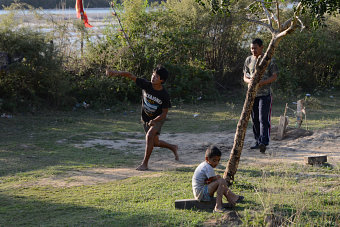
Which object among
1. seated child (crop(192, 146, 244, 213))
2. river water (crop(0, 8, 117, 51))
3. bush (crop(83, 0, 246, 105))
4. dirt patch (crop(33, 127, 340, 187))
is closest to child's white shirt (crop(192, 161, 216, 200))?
seated child (crop(192, 146, 244, 213))

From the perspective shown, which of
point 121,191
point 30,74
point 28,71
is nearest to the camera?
point 121,191

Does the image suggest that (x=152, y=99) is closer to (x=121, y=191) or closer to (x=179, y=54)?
(x=121, y=191)

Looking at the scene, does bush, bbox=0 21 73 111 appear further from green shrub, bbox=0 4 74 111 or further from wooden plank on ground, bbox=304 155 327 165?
wooden plank on ground, bbox=304 155 327 165

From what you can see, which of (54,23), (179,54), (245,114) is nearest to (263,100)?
(245,114)

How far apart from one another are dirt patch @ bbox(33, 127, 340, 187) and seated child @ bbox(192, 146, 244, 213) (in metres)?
1.78

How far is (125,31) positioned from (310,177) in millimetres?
8447

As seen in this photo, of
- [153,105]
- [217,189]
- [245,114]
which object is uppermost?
[245,114]

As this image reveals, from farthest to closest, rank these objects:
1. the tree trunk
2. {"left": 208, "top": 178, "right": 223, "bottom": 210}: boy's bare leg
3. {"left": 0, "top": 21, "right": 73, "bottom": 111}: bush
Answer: {"left": 0, "top": 21, "right": 73, "bottom": 111}: bush
the tree trunk
{"left": 208, "top": 178, "right": 223, "bottom": 210}: boy's bare leg

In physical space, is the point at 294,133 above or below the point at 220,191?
below

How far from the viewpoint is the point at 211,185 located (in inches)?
194

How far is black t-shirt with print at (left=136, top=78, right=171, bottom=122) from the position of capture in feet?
22.7

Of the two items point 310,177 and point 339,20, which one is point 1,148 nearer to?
point 310,177

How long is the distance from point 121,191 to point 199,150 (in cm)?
272

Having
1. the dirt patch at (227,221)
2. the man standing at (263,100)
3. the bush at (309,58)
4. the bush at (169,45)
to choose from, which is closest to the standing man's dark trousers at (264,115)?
the man standing at (263,100)
